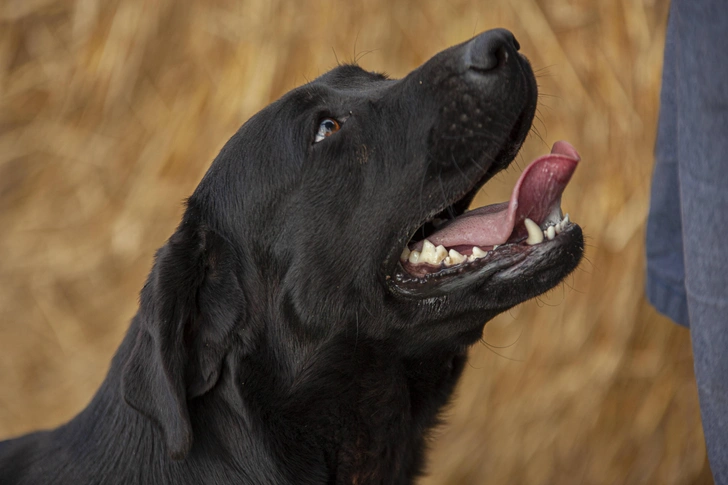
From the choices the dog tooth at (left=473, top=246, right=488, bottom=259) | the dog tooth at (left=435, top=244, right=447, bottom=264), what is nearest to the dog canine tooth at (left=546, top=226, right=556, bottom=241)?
the dog tooth at (left=473, top=246, right=488, bottom=259)

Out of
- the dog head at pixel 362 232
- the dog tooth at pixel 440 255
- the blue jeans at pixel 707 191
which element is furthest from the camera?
the dog tooth at pixel 440 255

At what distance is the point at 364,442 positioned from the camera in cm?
252

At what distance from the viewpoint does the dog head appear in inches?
87.8

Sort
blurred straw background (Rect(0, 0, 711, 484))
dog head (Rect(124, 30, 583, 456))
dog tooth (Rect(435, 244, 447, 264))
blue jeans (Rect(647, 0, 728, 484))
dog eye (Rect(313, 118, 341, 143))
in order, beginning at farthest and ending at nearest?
blurred straw background (Rect(0, 0, 711, 484)), dog eye (Rect(313, 118, 341, 143)), dog tooth (Rect(435, 244, 447, 264)), dog head (Rect(124, 30, 583, 456)), blue jeans (Rect(647, 0, 728, 484))

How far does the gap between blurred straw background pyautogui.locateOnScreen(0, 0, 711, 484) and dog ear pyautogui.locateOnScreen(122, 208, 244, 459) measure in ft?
5.77

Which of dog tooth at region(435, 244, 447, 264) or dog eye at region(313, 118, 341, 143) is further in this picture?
dog eye at region(313, 118, 341, 143)

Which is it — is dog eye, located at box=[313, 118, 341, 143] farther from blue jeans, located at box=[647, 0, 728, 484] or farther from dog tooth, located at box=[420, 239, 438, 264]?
blue jeans, located at box=[647, 0, 728, 484]

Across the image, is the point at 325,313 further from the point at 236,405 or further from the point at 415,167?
the point at 415,167

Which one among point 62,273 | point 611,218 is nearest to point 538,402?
point 611,218

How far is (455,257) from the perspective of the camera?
7.59 feet

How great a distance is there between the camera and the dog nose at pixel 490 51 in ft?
7.17

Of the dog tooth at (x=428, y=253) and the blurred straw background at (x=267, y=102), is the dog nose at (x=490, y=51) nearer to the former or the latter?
the dog tooth at (x=428, y=253)

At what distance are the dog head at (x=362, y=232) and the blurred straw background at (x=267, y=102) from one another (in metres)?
1.65

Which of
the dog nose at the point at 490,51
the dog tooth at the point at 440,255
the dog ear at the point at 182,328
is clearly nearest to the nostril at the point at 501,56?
the dog nose at the point at 490,51
